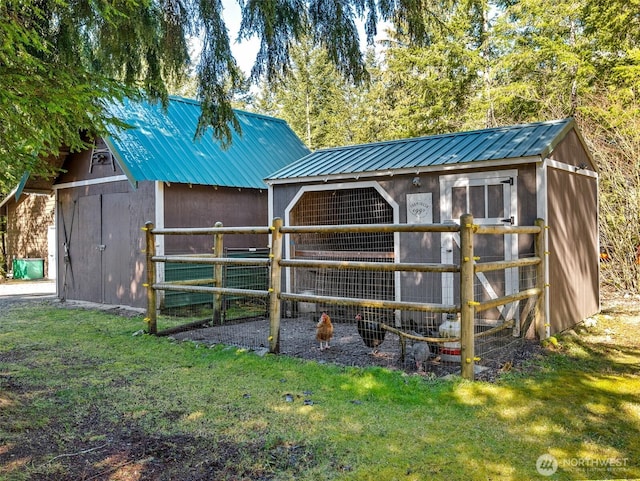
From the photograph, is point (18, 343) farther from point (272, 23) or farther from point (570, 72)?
point (570, 72)

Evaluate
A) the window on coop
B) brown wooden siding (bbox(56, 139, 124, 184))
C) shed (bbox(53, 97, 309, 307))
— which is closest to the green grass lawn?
the window on coop

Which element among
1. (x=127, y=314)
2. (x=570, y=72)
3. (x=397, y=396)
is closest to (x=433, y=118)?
(x=570, y=72)

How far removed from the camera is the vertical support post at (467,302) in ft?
14.3

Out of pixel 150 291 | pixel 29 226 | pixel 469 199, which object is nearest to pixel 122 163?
pixel 150 291

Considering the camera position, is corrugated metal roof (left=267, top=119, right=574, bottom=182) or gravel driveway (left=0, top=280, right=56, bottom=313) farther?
gravel driveway (left=0, top=280, right=56, bottom=313)

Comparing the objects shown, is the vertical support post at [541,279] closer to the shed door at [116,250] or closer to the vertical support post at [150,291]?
the vertical support post at [150,291]

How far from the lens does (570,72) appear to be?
43.4 ft

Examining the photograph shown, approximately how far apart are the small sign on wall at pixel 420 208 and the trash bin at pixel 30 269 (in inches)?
550

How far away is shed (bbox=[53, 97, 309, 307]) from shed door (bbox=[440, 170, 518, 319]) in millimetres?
4570

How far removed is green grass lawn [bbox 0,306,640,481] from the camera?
9.43 ft

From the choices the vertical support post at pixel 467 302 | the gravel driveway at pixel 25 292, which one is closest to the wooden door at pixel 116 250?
the gravel driveway at pixel 25 292

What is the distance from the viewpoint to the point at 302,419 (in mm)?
3582
